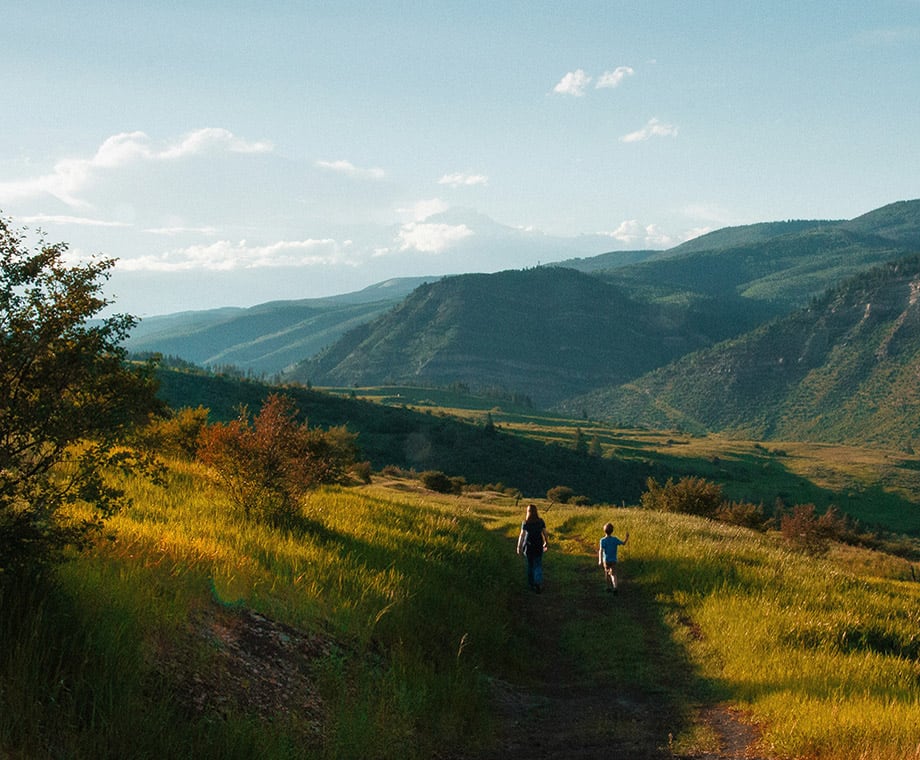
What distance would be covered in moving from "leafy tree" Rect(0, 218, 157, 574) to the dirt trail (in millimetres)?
4797

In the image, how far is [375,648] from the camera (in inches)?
348

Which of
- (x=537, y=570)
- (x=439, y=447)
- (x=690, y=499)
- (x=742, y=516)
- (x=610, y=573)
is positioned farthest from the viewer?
(x=439, y=447)

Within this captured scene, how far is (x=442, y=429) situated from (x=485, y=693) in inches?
4585

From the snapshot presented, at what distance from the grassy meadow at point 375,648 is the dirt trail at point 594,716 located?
76mm

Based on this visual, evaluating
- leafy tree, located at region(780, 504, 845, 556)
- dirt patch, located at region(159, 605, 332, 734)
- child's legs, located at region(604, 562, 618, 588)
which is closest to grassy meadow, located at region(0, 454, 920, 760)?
dirt patch, located at region(159, 605, 332, 734)

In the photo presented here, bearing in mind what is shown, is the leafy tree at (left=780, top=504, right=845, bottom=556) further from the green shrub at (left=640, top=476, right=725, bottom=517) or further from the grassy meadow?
the grassy meadow

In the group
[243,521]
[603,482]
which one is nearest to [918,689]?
[243,521]

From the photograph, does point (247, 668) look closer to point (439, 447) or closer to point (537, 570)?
point (537, 570)

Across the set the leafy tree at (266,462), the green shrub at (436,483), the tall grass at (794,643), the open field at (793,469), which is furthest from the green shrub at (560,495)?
the leafy tree at (266,462)

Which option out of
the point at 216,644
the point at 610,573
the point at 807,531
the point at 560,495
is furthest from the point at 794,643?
the point at 560,495

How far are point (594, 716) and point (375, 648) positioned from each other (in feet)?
9.04

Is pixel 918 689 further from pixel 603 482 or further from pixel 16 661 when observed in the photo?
pixel 603 482

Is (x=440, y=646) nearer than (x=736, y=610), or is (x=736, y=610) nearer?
(x=440, y=646)

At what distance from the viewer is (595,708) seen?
9281 millimetres
